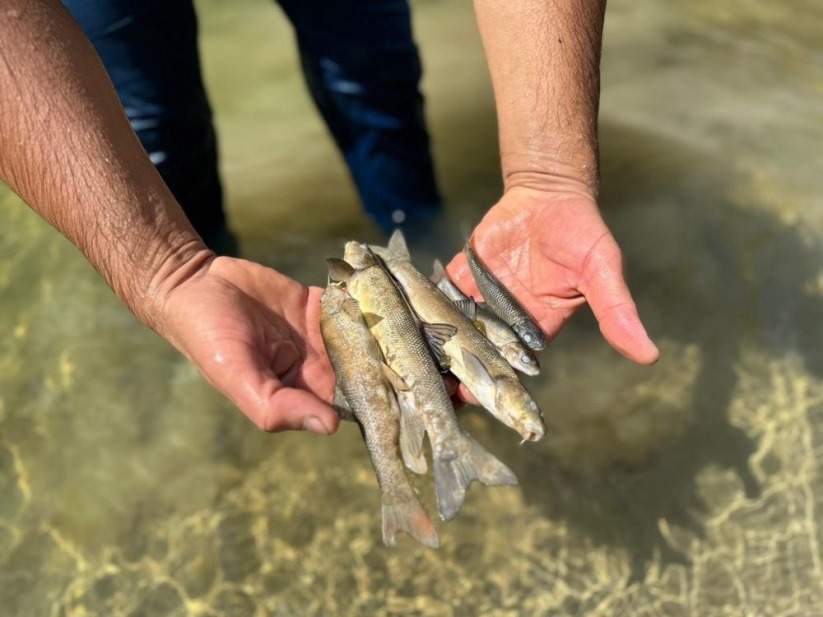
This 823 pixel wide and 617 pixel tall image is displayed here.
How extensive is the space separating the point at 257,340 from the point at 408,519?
35.6 inches

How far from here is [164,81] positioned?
4637mm

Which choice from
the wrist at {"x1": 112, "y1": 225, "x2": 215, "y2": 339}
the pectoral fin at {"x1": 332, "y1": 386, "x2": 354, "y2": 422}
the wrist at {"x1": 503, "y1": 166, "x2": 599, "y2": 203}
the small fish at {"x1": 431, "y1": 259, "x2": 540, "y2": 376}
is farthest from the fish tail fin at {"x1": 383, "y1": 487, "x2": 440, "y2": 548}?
the wrist at {"x1": 503, "y1": 166, "x2": 599, "y2": 203}

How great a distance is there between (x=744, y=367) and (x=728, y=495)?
1027 mm

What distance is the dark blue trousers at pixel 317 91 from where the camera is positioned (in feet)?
14.5

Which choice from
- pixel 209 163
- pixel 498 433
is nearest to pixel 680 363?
pixel 498 433

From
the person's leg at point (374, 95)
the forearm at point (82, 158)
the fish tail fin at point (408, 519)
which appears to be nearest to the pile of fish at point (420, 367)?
the fish tail fin at point (408, 519)

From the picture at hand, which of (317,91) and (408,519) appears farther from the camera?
(317,91)

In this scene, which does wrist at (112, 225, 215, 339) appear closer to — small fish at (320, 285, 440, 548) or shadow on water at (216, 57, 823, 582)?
small fish at (320, 285, 440, 548)

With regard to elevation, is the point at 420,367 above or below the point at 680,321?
above

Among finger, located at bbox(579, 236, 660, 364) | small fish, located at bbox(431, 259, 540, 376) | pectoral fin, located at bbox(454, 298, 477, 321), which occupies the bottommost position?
small fish, located at bbox(431, 259, 540, 376)

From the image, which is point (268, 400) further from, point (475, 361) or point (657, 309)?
point (657, 309)

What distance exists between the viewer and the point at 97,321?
6.18 metres

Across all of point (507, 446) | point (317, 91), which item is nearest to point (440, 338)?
point (507, 446)

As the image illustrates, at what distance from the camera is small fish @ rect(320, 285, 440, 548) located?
291 centimetres
